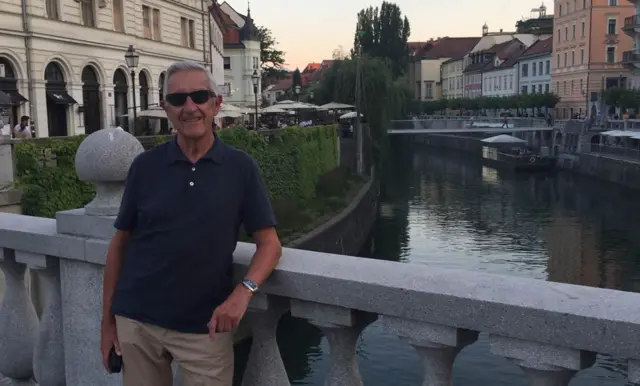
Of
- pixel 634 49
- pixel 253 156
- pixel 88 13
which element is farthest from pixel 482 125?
pixel 253 156

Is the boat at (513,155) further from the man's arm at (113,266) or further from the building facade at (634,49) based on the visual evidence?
the man's arm at (113,266)

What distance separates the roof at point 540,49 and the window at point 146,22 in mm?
50468

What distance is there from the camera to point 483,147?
63.8 metres

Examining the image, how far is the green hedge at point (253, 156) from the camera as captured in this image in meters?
12.0

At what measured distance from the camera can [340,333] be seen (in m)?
2.37

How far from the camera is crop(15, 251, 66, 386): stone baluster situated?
313 centimetres

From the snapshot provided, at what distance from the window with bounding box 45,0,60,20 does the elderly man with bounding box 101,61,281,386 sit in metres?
22.4

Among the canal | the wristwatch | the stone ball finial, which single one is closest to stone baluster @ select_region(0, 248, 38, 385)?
the stone ball finial

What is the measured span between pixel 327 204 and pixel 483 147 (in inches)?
1558

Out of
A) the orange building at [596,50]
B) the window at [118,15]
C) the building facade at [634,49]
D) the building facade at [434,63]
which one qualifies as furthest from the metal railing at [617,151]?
the building facade at [434,63]

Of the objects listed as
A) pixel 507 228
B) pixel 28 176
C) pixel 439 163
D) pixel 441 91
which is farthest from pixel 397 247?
pixel 441 91

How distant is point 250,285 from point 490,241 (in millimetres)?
27119

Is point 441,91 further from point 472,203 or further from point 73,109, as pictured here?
point 73,109

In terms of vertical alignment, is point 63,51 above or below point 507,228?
above
